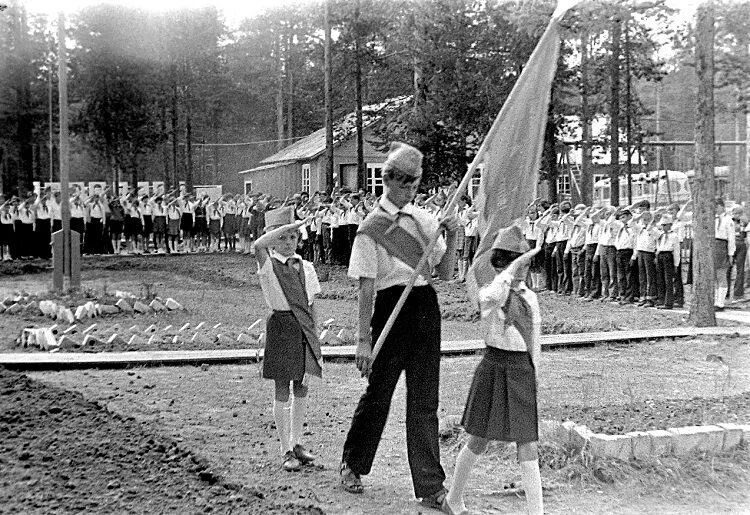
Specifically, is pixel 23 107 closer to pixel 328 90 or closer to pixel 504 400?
pixel 328 90

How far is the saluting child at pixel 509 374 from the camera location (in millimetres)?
5754

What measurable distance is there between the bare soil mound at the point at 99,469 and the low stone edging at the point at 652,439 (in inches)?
88.3

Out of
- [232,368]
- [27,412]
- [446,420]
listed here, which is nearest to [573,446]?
[446,420]

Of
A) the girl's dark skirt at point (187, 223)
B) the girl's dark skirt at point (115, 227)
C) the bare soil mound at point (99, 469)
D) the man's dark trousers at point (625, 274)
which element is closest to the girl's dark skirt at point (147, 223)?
the girl's dark skirt at point (115, 227)

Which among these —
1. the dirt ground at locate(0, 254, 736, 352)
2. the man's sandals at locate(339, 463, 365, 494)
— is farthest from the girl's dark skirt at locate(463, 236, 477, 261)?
the man's sandals at locate(339, 463, 365, 494)

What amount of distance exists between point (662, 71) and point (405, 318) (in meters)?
30.8

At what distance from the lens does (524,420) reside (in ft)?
18.9

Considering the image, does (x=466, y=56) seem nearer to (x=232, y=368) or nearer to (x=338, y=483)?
(x=232, y=368)

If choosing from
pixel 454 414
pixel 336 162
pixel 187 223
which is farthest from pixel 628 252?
pixel 336 162

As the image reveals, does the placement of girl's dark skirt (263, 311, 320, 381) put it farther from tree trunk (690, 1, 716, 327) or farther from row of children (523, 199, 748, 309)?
row of children (523, 199, 748, 309)

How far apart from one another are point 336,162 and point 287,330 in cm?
3687

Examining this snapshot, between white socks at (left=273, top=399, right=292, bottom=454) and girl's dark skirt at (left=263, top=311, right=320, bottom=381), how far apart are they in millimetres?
203

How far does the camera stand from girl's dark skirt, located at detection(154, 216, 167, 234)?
1342 inches

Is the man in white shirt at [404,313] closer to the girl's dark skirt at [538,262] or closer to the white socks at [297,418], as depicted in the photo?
the white socks at [297,418]
